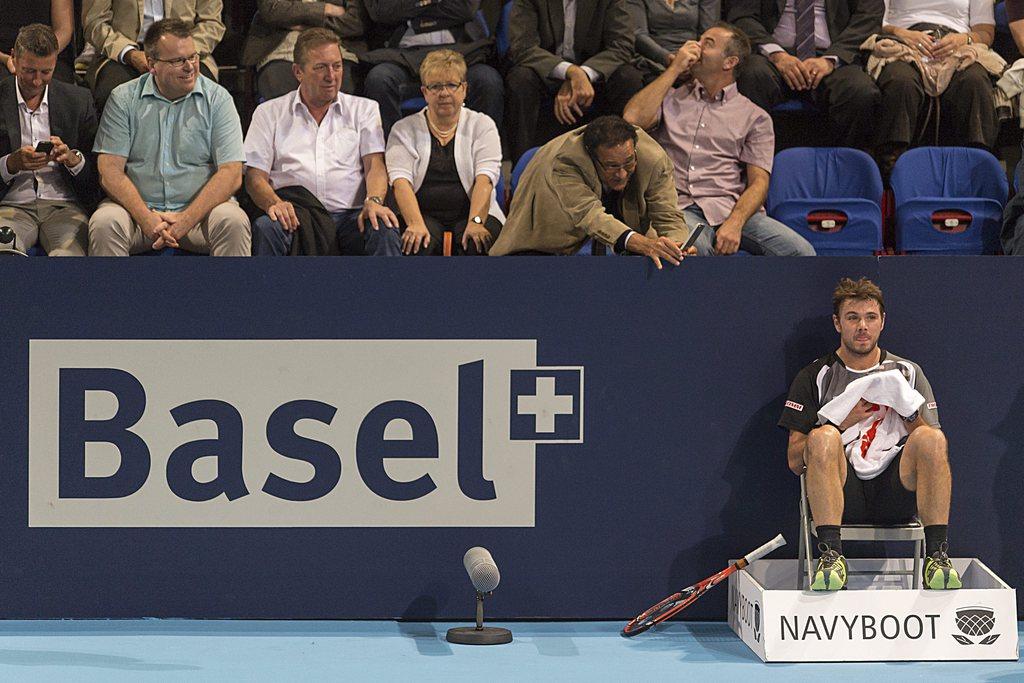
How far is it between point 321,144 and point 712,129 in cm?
212

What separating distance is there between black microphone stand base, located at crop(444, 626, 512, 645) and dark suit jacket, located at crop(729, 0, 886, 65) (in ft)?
14.0

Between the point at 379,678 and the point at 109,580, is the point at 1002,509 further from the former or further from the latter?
the point at 109,580

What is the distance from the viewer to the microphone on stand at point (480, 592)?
203 inches

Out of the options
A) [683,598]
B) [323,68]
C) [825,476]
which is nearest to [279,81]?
[323,68]

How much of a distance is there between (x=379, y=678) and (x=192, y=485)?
4.11 feet

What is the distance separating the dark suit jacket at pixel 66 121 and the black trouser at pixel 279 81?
107 centimetres

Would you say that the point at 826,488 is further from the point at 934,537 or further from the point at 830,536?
the point at 934,537

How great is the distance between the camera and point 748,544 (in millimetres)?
5695

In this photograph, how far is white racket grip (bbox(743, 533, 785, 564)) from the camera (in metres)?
5.39

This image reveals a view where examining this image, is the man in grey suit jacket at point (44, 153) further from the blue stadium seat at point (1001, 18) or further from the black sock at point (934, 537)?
the blue stadium seat at point (1001, 18)

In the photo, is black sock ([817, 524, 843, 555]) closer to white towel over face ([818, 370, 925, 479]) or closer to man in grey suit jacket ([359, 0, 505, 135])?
white towel over face ([818, 370, 925, 479])

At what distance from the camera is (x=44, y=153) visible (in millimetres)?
6676

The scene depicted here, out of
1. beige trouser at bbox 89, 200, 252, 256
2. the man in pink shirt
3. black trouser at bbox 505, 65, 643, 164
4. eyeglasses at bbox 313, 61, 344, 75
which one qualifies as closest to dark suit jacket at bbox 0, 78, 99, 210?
beige trouser at bbox 89, 200, 252, 256

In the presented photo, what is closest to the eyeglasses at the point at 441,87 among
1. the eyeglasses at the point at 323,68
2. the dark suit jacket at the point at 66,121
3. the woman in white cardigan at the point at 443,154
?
the woman in white cardigan at the point at 443,154
